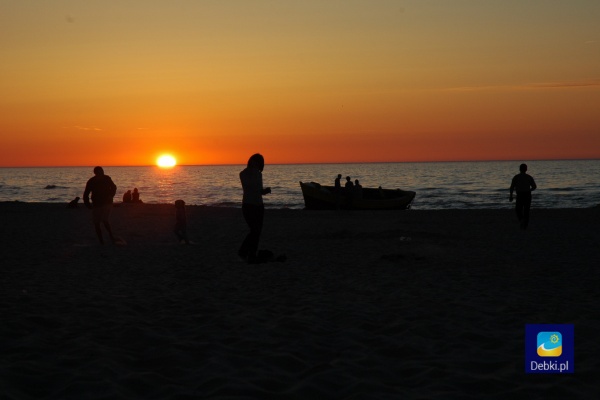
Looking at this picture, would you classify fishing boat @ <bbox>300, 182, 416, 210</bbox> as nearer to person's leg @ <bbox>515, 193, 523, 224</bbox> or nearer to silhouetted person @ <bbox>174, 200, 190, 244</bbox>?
person's leg @ <bbox>515, 193, 523, 224</bbox>

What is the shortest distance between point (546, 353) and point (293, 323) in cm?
256

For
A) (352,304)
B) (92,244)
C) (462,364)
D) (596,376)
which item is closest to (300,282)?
(352,304)

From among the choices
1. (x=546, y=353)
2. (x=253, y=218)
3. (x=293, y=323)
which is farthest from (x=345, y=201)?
(x=546, y=353)

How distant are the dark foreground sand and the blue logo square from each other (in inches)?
4.5

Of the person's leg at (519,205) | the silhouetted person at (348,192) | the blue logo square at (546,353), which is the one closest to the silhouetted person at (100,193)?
the blue logo square at (546,353)

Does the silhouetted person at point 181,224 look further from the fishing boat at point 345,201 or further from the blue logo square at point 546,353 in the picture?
the fishing boat at point 345,201

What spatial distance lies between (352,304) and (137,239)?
10.8 metres

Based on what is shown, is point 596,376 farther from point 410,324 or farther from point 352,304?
point 352,304

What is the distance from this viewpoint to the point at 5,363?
4.84 meters

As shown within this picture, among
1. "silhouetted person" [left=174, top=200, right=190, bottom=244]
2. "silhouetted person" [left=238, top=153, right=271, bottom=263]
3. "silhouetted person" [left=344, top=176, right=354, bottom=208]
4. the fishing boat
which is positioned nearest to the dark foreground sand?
"silhouetted person" [left=238, top=153, right=271, bottom=263]

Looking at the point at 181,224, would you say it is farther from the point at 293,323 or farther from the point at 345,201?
the point at 345,201

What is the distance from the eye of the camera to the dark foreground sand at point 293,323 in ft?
14.6

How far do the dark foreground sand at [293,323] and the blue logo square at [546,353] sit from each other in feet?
0.38

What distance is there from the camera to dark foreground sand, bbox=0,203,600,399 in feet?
14.6
